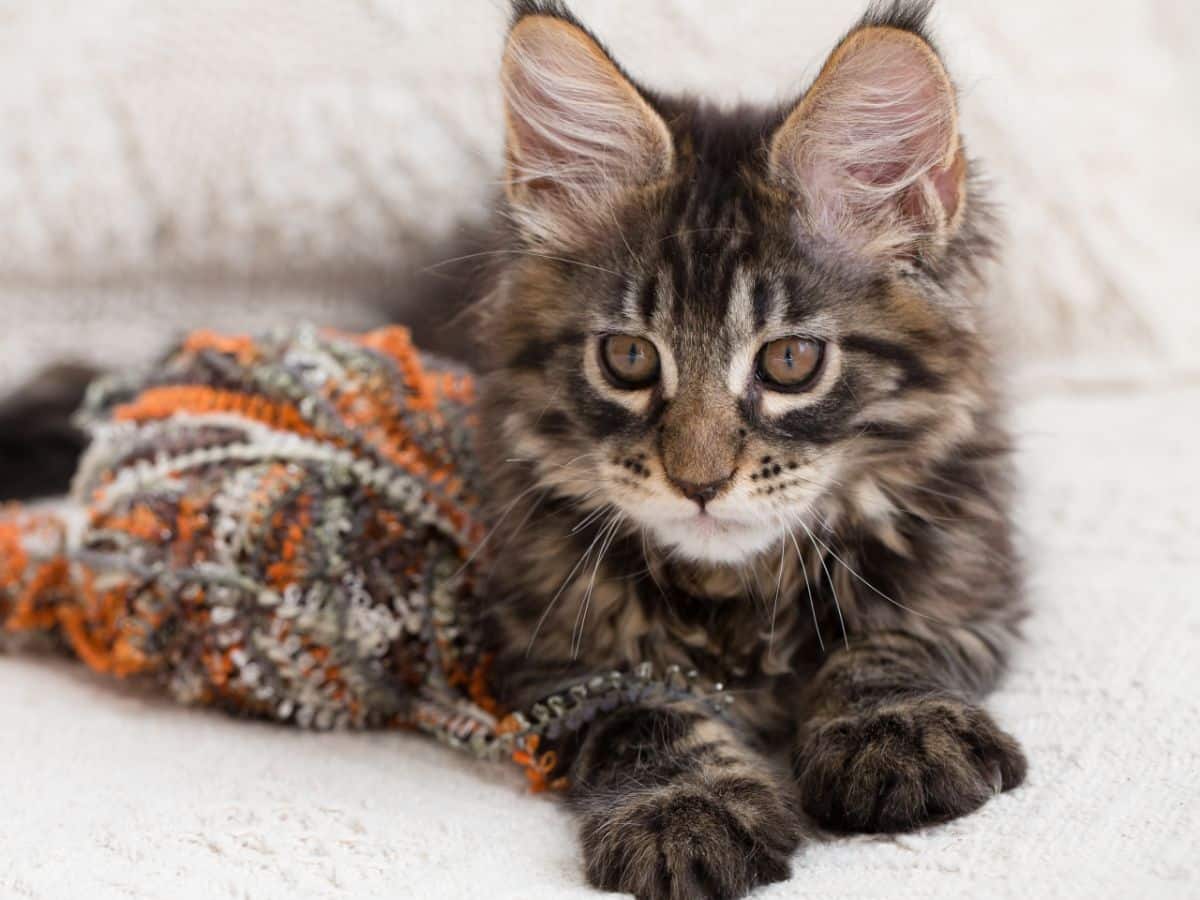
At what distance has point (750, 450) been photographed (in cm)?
130

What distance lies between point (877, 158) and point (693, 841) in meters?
0.74

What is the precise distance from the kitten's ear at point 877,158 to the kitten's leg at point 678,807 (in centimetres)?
55

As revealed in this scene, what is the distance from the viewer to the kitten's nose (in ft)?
4.20

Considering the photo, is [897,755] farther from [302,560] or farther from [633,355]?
[302,560]

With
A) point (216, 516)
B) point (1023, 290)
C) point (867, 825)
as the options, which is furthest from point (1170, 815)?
point (1023, 290)

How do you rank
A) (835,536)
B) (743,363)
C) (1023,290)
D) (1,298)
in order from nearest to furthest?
(743,363) < (835,536) < (1,298) < (1023,290)

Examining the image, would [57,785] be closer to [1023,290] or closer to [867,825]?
[867,825]

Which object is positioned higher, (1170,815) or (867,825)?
(1170,815)

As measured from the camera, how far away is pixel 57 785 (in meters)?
1.40

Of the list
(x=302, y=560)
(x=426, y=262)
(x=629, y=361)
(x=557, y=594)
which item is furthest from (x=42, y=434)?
(x=629, y=361)

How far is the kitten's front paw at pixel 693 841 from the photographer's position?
1.13 meters

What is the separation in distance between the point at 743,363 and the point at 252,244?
1.35 m

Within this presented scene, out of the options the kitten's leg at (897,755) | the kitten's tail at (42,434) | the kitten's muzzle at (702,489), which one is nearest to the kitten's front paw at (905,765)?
the kitten's leg at (897,755)

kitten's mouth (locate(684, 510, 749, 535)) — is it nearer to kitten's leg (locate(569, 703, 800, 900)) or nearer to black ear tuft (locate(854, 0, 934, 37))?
kitten's leg (locate(569, 703, 800, 900))
